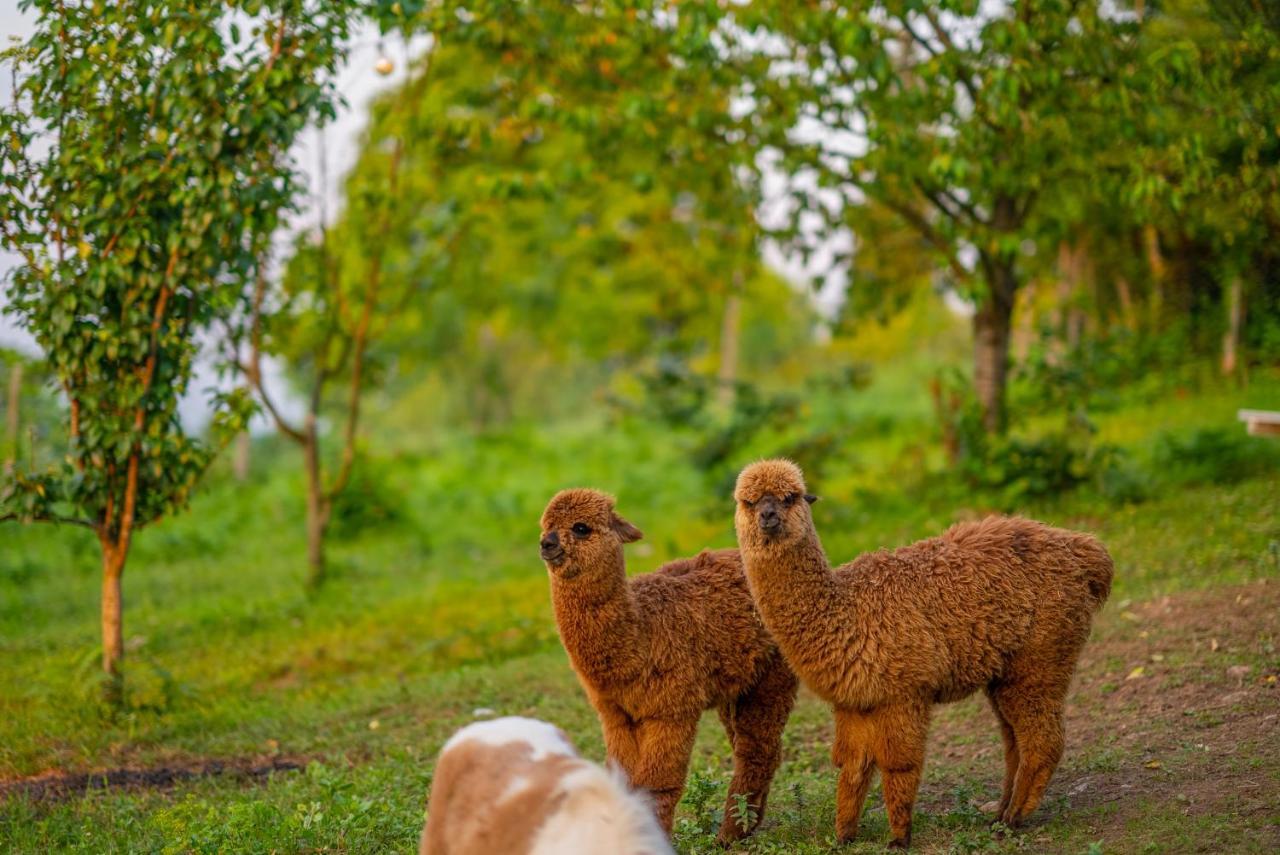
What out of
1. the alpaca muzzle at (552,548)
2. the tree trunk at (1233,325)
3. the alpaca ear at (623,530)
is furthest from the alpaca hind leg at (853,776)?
the tree trunk at (1233,325)

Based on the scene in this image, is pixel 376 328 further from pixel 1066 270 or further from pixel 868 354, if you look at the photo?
pixel 868 354

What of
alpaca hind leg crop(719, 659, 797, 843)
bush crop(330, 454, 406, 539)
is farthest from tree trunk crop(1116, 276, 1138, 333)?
alpaca hind leg crop(719, 659, 797, 843)

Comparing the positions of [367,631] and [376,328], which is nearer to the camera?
[367,631]

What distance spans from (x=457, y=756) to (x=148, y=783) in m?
4.01

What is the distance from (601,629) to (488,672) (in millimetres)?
4267

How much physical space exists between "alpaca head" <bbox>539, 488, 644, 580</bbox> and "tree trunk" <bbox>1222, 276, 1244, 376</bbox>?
14361 millimetres

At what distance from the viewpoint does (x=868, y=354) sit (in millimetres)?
33938

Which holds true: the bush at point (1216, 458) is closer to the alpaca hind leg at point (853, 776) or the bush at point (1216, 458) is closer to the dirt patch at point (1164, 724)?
the dirt patch at point (1164, 724)

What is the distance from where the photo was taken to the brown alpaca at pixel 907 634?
227 inches

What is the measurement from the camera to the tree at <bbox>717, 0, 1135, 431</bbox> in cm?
1090

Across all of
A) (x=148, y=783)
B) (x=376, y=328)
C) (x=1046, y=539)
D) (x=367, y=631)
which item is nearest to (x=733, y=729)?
(x=1046, y=539)

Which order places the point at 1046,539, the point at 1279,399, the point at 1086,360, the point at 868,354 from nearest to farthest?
the point at 1046,539
the point at 1086,360
the point at 1279,399
the point at 868,354

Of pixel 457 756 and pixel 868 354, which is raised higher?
pixel 868 354

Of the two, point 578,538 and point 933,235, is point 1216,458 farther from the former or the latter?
point 578,538
